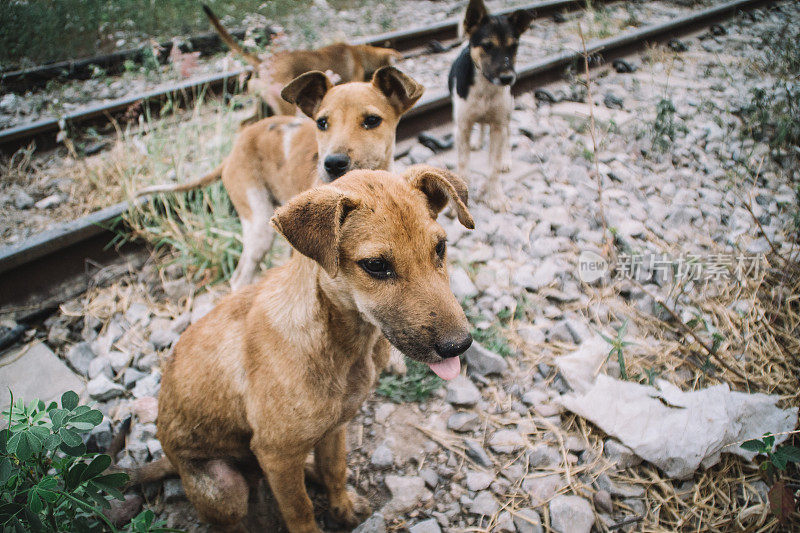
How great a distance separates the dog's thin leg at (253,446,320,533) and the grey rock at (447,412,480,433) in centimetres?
100

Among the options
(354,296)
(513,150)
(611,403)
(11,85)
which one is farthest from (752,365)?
(11,85)

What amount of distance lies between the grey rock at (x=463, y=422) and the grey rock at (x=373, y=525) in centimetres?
71

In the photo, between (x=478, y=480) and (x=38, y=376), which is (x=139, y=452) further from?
(x=478, y=480)

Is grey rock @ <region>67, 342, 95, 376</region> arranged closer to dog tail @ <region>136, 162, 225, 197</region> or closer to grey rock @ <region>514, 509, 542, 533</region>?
dog tail @ <region>136, 162, 225, 197</region>

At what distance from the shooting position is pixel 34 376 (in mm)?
3217

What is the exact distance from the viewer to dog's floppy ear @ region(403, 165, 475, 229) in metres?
2.04

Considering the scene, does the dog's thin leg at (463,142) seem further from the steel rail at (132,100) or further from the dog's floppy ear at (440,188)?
the dog's floppy ear at (440,188)

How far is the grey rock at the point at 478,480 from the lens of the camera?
103 inches

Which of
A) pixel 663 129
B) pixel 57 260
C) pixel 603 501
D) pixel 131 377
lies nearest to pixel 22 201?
pixel 57 260

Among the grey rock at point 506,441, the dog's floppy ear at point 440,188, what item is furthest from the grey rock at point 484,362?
the dog's floppy ear at point 440,188

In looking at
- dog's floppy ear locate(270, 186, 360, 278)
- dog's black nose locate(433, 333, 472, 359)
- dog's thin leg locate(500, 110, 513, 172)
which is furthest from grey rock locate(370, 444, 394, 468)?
dog's thin leg locate(500, 110, 513, 172)

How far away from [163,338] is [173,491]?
130 centimetres

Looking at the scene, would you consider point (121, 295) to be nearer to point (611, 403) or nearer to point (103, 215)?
point (103, 215)

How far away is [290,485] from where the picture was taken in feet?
7.13
